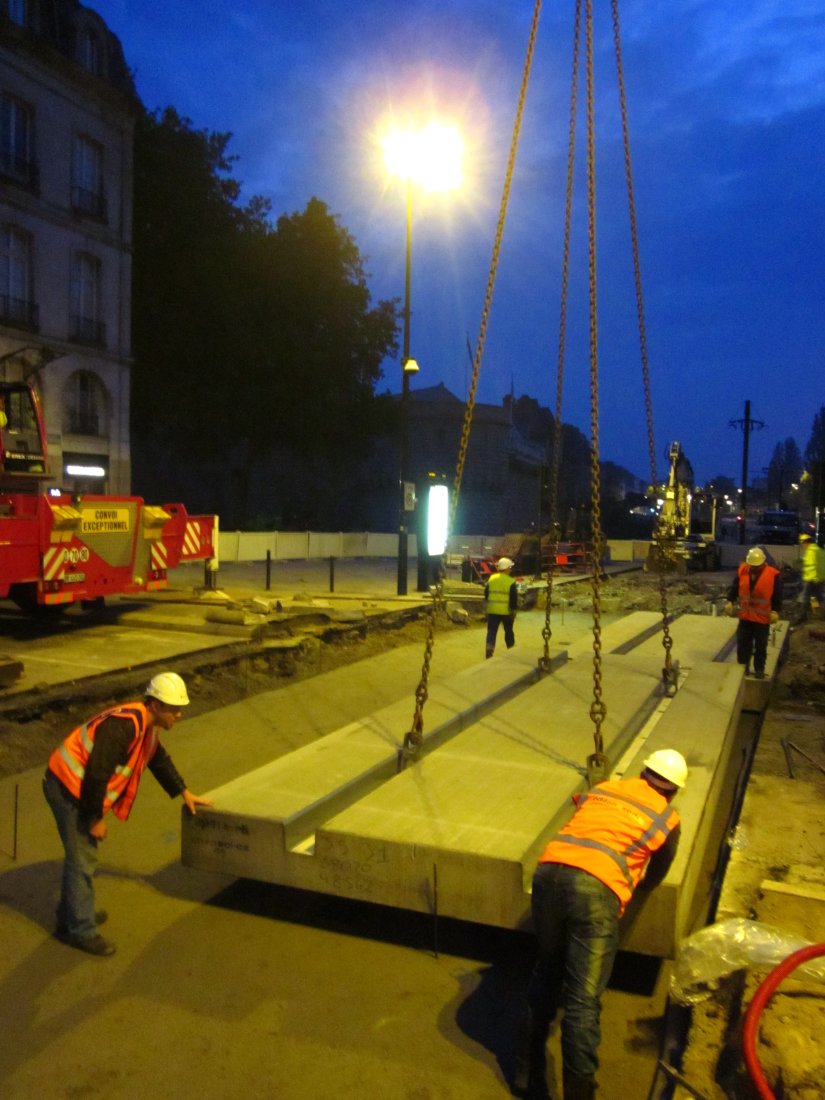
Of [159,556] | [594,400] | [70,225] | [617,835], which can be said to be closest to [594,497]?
[594,400]

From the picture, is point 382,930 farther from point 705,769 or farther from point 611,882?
point 705,769

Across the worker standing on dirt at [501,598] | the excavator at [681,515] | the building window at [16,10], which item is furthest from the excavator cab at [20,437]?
the excavator at [681,515]

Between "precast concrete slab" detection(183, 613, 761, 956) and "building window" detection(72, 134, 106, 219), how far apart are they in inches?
1034

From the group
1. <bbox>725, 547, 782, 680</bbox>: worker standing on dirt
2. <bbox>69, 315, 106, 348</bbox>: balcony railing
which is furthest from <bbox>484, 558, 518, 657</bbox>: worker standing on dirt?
<bbox>69, 315, 106, 348</bbox>: balcony railing

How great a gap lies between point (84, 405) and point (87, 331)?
7.65 feet

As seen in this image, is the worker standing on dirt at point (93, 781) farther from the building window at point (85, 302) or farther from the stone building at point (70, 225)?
the building window at point (85, 302)

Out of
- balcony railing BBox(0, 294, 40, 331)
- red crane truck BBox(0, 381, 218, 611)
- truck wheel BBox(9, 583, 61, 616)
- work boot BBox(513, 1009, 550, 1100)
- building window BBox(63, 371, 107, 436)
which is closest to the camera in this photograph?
work boot BBox(513, 1009, 550, 1100)

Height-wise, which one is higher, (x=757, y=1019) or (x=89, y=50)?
(x=89, y=50)

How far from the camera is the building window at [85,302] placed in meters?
30.0

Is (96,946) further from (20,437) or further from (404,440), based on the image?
(404,440)

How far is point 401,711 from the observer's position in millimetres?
8102

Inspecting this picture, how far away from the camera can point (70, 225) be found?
29266 mm

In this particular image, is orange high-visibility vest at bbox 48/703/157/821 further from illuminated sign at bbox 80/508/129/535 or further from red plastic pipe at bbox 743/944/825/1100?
illuminated sign at bbox 80/508/129/535

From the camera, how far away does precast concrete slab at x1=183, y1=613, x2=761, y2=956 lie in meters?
4.79
